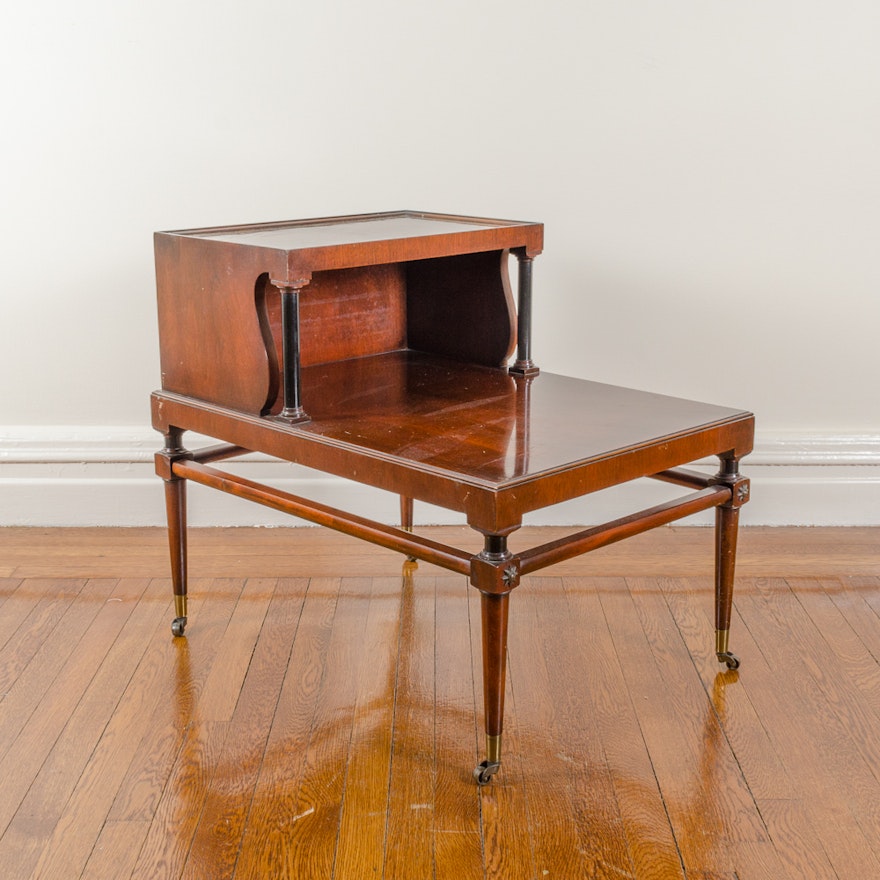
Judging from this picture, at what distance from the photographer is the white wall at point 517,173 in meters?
Answer: 2.83

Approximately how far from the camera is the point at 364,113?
2877 millimetres

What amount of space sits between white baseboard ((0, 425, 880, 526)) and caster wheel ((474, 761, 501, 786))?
121 centimetres

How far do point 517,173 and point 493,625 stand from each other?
1.41 m

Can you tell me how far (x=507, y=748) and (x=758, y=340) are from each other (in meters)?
1.42

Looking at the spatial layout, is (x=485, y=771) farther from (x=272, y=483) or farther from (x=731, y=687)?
(x=272, y=483)

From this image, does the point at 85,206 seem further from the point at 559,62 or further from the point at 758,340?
the point at 758,340

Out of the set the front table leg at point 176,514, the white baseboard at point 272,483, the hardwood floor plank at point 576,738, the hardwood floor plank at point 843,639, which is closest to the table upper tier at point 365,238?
the front table leg at point 176,514

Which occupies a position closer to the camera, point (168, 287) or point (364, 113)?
point (168, 287)

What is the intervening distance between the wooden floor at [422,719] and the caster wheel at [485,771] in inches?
0.7

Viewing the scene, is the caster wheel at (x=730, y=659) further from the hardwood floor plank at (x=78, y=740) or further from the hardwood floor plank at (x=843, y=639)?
the hardwood floor plank at (x=78, y=740)

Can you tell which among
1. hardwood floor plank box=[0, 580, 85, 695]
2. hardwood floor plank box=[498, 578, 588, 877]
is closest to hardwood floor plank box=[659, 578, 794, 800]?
hardwood floor plank box=[498, 578, 588, 877]

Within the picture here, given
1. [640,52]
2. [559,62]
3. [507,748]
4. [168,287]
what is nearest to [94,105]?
[168,287]

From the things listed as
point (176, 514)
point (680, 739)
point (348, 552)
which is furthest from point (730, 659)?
point (176, 514)

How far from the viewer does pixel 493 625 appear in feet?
6.00
